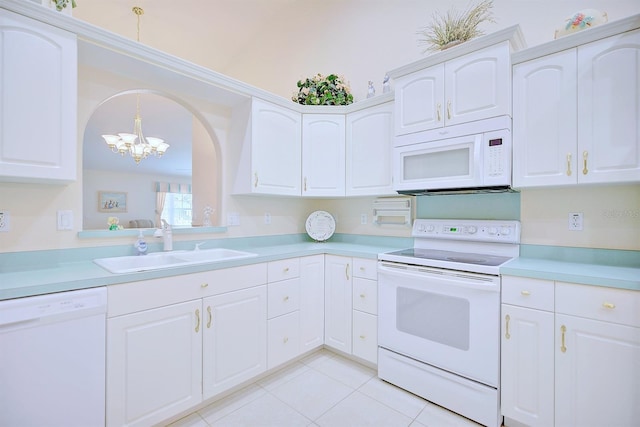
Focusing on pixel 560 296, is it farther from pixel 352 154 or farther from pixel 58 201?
pixel 58 201

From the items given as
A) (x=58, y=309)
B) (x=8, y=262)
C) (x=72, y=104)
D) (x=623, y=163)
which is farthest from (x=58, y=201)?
(x=623, y=163)

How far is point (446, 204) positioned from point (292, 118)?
1.49 metres

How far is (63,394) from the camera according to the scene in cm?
127

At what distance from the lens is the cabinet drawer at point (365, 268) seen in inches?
85.9

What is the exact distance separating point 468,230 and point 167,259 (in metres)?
2.15

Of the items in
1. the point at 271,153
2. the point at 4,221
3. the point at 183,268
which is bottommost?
the point at 183,268

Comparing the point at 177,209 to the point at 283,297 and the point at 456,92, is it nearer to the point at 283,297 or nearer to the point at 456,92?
the point at 283,297

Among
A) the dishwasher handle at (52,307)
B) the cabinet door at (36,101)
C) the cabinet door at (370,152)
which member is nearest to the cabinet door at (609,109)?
the cabinet door at (370,152)

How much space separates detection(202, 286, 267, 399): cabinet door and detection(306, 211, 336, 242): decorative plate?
1.05 metres

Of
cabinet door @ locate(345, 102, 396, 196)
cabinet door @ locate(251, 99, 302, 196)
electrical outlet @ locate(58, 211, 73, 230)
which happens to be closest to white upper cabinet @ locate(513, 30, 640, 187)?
cabinet door @ locate(345, 102, 396, 196)

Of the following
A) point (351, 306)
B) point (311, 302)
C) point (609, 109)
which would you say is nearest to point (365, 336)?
point (351, 306)

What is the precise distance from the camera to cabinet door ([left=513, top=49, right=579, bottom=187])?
5.36 ft

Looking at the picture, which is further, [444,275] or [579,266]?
[444,275]

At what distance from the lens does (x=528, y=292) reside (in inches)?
60.7
